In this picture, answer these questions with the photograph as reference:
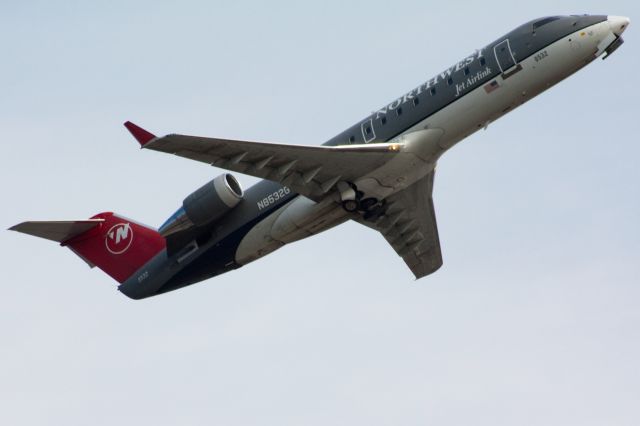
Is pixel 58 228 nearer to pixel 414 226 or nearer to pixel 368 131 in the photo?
pixel 368 131

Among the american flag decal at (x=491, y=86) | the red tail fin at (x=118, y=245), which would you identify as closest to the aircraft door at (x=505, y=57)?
the american flag decal at (x=491, y=86)

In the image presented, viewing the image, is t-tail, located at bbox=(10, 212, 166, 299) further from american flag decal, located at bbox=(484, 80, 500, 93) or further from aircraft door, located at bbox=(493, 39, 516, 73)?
aircraft door, located at bbox=(493, 39, 516, 73)

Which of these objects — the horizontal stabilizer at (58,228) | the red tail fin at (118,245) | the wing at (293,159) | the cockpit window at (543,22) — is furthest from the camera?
the red tail fin at (118,245)

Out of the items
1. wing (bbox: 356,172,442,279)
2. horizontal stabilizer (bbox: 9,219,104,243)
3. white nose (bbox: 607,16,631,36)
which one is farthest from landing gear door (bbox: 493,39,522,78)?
horizontal stabilizer (bbox: 9,219,104,243)

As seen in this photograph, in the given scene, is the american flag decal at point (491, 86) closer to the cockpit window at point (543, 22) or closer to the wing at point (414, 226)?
the cockpit window at point (543, 22)

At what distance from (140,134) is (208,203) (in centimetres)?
583

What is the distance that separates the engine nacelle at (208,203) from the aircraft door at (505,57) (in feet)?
32.3

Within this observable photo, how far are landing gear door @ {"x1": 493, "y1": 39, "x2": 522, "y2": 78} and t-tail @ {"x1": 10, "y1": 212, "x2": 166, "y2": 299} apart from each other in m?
14.1

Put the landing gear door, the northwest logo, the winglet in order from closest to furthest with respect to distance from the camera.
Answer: the winglet < the landing gear door < the northwest logo

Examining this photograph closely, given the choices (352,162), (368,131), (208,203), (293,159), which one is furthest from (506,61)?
(208,203)

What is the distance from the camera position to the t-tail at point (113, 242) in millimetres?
40906

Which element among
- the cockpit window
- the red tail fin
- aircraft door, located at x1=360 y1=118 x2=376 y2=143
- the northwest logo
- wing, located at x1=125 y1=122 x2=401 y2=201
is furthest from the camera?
the northwest logo

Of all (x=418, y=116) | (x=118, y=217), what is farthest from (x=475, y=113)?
(x=118, y=217)

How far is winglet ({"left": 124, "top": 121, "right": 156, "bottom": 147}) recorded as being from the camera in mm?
31797
